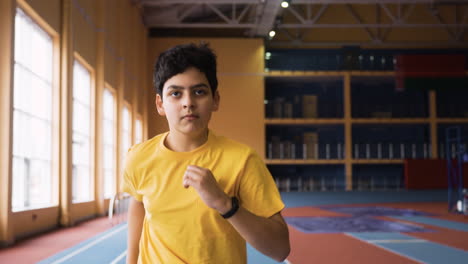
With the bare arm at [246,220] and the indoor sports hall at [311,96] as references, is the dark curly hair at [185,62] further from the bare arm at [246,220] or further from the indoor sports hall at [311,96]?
the indoor sports hall at [311,96]

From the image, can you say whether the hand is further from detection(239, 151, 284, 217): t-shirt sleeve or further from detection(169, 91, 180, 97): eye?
detection(169, 91, 180, 97): eye

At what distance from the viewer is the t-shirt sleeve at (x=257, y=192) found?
158 centimetres

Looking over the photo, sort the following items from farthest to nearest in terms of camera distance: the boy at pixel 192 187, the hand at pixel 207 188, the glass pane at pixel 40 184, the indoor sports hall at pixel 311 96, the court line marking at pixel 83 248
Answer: the indoor sports hall at pixel 311 96 → the glass pane at pixel 40 184 → the court line marking at pixel 83 248 → the boy at pixel 192 187 → the hand at pixel 207 188

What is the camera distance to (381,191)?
20.2 m

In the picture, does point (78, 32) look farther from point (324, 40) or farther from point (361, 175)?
point (361, 175)

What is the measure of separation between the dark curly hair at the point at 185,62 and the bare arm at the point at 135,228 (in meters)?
0.47

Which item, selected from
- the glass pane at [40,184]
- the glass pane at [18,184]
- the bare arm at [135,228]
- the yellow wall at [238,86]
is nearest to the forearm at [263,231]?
the bare arm at [135,228]

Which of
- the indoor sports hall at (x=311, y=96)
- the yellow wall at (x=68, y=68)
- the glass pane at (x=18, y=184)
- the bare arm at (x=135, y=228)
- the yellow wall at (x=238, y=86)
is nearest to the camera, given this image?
the bare arm at (x=135, y=228)

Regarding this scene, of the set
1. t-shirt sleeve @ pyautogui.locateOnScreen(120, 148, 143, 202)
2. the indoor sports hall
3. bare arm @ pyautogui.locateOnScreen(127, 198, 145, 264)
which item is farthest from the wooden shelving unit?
t-shirt sleeve @ pyautogui.locateOnScreen(120, 148, 143, 202)

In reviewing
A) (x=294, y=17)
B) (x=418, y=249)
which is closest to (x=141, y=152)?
(x=418, y=249)

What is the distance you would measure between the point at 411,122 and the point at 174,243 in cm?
1997

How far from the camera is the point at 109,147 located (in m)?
15.1

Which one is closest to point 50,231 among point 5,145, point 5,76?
point 5,145

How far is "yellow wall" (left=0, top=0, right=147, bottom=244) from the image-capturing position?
7441 millimetres
